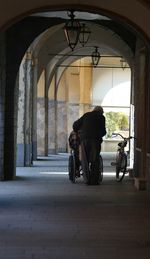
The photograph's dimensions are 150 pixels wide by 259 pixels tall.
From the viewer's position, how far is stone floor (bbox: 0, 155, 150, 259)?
629 cm

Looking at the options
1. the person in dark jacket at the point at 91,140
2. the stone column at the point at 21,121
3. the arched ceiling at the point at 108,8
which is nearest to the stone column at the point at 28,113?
the stone column at the point at 21,121

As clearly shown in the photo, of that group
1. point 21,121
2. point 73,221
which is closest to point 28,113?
point 21,121

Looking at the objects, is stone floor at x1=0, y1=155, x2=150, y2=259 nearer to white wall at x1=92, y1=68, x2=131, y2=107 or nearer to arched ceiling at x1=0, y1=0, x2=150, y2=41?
arched ceiling at x1=0, y1=0, x2=150, y2=41

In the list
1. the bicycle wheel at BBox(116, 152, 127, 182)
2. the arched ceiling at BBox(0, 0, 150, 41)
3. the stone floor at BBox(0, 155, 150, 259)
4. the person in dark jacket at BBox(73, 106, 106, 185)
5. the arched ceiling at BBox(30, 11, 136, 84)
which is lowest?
the stone floor at BBox(0, 155, 150, 259)

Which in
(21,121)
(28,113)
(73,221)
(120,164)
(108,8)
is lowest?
(73,221)

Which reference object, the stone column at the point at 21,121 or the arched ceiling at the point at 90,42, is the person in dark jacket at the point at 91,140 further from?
the stone column at the point at 21,121

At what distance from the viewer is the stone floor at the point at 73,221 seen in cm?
629

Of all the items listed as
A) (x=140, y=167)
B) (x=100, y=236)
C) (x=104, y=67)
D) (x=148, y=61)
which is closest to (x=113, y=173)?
(x=140, y=167)

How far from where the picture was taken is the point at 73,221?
828cm

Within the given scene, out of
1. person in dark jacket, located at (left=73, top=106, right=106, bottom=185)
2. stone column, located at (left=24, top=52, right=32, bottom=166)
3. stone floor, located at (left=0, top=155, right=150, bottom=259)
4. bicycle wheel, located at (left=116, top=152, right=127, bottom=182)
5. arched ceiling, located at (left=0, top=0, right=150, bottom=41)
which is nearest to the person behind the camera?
stone floor, located at (left=0, top=155, right=150, bottom=259)

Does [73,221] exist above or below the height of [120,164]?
below

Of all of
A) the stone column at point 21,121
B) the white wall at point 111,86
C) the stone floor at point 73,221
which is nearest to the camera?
the stone floor at point 73,221

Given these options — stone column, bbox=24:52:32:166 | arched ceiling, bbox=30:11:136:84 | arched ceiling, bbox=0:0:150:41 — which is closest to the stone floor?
arched ceiling, bbox=0:0:150:41

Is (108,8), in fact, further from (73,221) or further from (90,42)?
(90,42)
